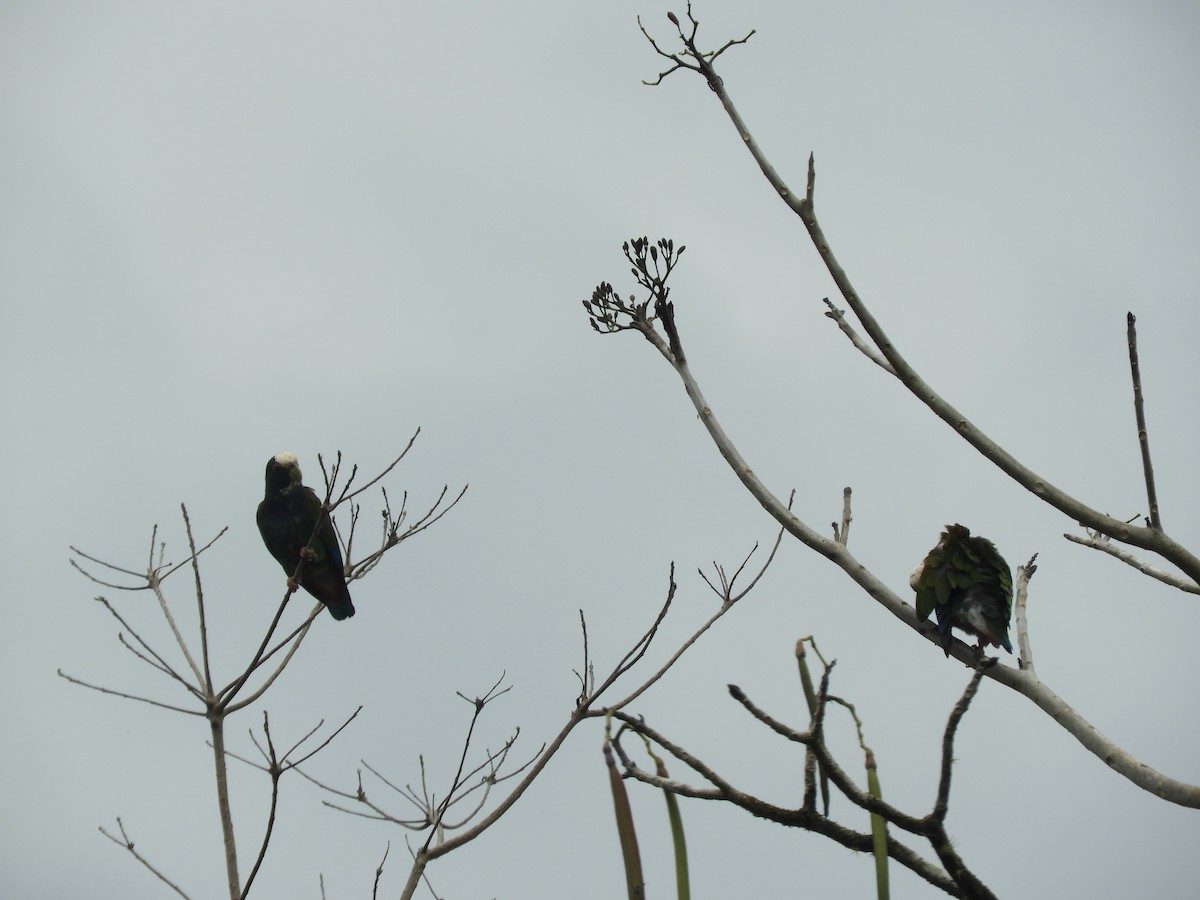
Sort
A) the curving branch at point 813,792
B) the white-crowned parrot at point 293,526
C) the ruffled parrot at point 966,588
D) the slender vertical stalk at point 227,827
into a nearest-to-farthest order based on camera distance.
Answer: the curving branch at point 813,792
the slender vertical stalk at point 227,827
the ruffled parrot at point 966,588
the white-crowned parrot at point 293,526

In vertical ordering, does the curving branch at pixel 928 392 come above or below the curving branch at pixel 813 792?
above

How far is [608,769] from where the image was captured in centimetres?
190

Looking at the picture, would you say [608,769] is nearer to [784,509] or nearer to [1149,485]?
[1149,485]

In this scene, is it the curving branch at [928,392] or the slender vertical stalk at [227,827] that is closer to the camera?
the curving branch at [928,392]

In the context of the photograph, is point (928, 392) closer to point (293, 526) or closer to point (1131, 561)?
point (1131, 561)

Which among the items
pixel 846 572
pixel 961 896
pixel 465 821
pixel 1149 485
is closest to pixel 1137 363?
pixel 1149 485

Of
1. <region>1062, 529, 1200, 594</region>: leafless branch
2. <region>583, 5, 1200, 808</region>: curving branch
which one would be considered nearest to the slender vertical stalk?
<region>583, 5, 1200, 808</region>: curving branch

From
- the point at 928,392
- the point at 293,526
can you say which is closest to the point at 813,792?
the point at 928,392

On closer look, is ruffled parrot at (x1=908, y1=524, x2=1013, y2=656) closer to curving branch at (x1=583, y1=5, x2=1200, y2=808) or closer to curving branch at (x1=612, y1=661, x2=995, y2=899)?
curving branch at (x1=583, y1=5, x2=1200, y2=808)

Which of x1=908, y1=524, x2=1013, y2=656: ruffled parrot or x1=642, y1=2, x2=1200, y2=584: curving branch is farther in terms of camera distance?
x1=908, y1=524, x2=1013, y2=656: ruffled parrot

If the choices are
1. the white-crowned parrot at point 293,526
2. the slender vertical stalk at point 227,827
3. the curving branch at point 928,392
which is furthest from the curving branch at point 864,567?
the white-crowned parrot at point 293,526

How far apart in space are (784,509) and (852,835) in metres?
1.53

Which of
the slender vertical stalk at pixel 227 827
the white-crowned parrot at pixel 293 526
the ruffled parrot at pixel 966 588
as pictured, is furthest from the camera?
the white-crowned parrot at pixel 293 526

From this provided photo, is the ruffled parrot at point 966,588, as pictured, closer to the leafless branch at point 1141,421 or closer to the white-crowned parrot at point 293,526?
the leafless branch at point 1141,421
